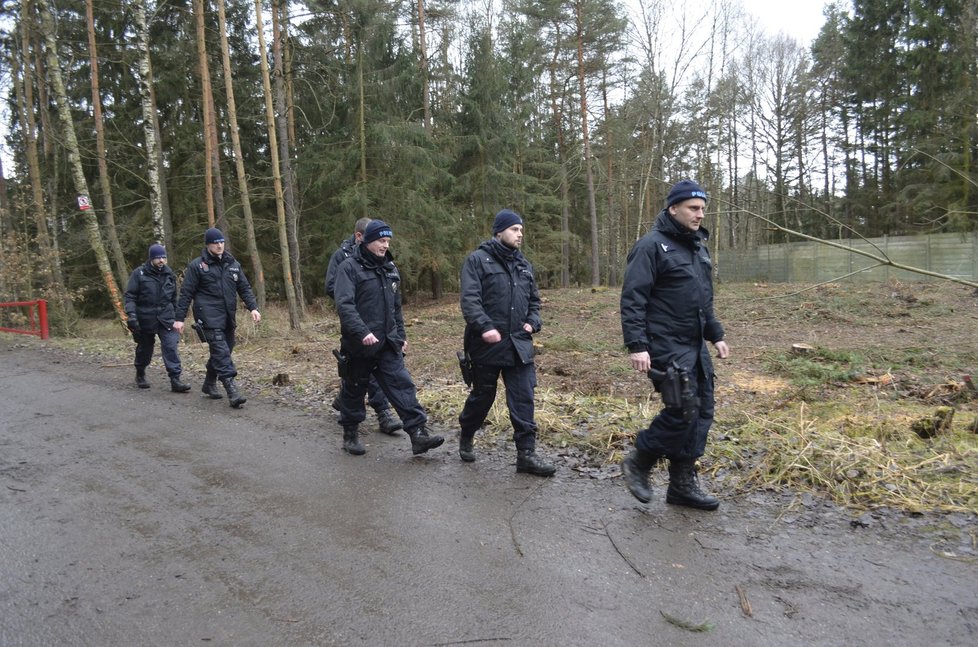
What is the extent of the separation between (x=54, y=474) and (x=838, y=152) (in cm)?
4155

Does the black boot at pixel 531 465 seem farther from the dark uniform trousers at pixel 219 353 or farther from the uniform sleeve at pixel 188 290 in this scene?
the uniform sleeve at pixel 188 290

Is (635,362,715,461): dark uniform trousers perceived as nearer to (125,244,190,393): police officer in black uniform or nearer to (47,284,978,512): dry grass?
(47,284,978,512): dry grass

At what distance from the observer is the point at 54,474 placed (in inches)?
186

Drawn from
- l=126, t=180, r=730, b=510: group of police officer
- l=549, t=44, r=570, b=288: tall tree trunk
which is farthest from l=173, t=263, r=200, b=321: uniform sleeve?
l=549, t=44, r=570, b=288: tall tree trunk

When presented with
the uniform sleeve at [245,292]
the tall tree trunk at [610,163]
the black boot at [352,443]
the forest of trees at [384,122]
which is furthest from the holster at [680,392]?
the tall tree trunk at [610,163]

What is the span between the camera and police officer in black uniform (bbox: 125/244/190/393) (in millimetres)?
8180

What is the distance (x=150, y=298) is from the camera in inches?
324

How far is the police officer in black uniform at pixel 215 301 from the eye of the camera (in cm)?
730

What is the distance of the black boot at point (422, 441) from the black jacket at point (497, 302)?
881 mm

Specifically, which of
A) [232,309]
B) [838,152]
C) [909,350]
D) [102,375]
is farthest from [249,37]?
[838,152]

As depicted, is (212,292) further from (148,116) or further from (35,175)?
(35,175)

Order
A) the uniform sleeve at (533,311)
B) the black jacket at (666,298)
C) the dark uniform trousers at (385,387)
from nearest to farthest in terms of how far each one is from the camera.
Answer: the black jacket at (666,298)
the uniform sleeve at (533,311)
the dark uniform trousers at (385,387)

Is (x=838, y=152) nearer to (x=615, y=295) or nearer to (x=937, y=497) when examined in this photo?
(x=615, y=295)

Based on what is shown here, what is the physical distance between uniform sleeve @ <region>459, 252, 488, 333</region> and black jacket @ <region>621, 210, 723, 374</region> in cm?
113
